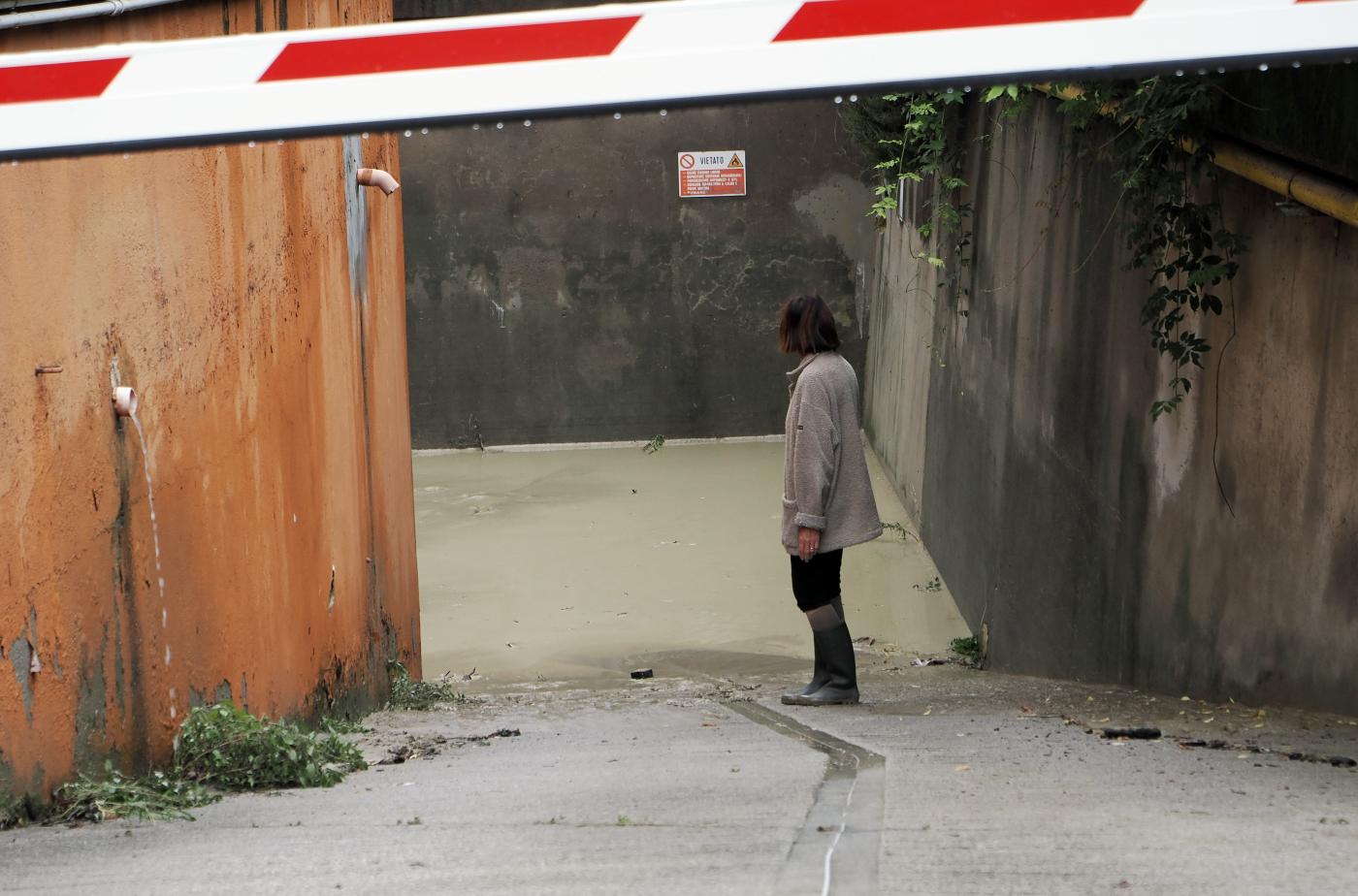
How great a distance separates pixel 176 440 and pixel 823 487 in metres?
2.48

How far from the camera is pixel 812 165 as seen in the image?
47.7ft

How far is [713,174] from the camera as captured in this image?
14.5 m

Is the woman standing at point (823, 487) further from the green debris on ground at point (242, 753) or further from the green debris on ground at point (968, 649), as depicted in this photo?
the green debris on ground at point (242, 753)

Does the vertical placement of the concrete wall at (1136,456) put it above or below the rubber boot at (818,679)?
above

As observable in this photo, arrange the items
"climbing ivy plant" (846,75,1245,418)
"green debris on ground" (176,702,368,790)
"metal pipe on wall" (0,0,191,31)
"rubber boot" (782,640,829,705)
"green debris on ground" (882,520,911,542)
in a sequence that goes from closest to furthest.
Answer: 1. "metal pipe on wall" (0,0,191,31)
2. "green debris on ground" (176,702,368,790)
3. "climbing ivy plant" (846,75,1245,418)
4. "rubber boot" (782,640,829,705)
5. "green debris on ground" (882,520,911,542)

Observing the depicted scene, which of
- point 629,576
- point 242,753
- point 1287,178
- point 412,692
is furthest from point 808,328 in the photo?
point 629,576

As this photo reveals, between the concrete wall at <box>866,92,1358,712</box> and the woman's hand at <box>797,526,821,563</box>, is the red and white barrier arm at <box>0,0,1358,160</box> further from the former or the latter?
the woman's hand at <box>797,526,821,563</box>

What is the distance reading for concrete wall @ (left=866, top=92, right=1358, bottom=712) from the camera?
3836 mm

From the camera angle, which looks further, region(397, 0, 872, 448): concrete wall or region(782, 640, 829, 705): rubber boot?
region(397, 0, 872, 448): concrete wall

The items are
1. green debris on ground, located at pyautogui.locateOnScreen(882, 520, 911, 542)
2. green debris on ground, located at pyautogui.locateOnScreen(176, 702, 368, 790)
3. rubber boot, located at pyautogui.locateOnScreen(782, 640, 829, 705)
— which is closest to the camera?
green debris on ground, located at pyautogui.locateOnScreen(176, 702, 368, 790)

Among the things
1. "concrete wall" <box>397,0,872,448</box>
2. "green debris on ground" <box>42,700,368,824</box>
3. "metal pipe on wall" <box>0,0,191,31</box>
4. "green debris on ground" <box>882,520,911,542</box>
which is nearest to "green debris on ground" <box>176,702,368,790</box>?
"green debris on ground" <box>42,700,368,824</box>

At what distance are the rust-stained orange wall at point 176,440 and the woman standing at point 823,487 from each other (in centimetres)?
179

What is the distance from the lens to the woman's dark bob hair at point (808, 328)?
17.9 ft

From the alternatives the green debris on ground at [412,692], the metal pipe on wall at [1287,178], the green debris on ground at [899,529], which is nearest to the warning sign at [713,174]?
the green debris on ground at [899,529]
